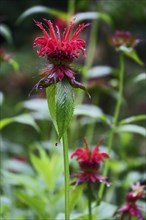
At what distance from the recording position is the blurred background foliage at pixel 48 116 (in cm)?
113

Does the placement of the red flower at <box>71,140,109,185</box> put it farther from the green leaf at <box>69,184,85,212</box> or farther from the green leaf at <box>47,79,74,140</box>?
the green leaf at <box>47,79,74,140</box>

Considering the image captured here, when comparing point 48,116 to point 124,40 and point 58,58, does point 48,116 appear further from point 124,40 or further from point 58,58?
point 58,58

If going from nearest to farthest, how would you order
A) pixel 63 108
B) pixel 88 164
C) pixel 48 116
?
pixel 63 108
pixel 88 164
pixel 48 116

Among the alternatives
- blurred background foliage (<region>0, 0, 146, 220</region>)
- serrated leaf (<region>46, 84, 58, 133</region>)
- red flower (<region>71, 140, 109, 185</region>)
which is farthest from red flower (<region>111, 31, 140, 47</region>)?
serrated leaf (<region>46, 84, 58, 133</region>)

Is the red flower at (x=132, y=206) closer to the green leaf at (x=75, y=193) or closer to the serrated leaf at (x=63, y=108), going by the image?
the green leaf at (x=75, y=193)

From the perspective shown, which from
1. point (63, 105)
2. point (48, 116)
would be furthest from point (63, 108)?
point (48, 116)

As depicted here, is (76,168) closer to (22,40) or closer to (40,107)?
(40,107)

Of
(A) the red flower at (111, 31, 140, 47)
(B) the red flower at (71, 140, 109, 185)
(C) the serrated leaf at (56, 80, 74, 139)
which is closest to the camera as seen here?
(C) the serrated leaf at (56, 80, 74, 139)

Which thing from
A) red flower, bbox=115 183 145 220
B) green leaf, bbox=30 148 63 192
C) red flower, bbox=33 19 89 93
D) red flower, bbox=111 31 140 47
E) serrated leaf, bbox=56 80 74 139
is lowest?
red flower, bbox=115 183 145 220

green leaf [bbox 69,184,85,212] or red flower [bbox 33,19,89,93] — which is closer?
red flower [bbox 33,19,89,93]

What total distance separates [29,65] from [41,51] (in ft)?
5.82

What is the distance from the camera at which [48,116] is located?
4.63 ft

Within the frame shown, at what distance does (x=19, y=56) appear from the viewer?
259 centimetres

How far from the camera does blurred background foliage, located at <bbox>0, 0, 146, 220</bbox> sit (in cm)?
113
